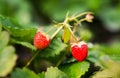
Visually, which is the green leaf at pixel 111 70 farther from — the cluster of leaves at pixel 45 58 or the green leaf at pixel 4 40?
the green leaf at pixel 4 40

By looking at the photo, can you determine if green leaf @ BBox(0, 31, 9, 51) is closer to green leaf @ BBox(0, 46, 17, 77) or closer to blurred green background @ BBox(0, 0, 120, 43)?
green leaf @ BBox(0, 46, 17, 77)

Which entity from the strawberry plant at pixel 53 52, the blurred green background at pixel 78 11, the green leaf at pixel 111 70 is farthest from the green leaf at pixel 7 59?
the blurred green background at pixel 78 11

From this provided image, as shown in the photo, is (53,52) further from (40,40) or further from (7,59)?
(7,59)

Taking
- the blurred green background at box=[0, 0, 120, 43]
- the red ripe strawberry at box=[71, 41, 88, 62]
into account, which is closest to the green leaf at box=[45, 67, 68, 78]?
the red ripe strawberry at box=[71, 41, 88, 62]

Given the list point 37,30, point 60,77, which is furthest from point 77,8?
point 60,77

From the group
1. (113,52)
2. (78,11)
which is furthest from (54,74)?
(78,11)

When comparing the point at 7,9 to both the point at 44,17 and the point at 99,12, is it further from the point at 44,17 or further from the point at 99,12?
the point at 99,12
